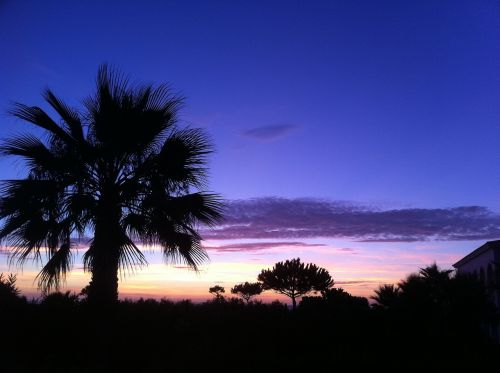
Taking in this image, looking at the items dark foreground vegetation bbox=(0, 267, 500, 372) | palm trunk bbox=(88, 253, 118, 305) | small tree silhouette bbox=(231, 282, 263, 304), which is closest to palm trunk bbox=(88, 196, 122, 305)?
palm trunk bbox=(88, 253, 118, 305)

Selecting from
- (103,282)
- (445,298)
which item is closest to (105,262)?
(103,282)

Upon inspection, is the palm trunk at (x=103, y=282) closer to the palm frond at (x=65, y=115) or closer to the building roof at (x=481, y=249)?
the palm frond at (x=65, y=115)

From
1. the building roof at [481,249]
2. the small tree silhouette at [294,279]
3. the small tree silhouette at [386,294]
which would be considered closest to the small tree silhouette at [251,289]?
Answer: the small tree silhouette at [294,279]

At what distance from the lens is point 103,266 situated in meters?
10.1

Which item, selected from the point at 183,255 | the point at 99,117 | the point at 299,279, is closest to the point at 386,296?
the point at 183,255

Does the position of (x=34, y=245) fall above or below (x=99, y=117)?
below

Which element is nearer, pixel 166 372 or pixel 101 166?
pixel 166 372

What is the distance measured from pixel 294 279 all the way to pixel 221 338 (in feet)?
85.5

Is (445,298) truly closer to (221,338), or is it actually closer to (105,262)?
(221,338)

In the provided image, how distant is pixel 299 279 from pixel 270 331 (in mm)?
25936

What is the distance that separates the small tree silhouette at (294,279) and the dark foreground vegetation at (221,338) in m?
23.1

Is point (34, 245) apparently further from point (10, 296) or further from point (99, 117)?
point (99, 117)

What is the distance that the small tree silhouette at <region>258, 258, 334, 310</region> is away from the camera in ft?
108

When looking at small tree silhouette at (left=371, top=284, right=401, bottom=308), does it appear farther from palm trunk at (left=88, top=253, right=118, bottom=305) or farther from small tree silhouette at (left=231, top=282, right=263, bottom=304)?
small tree silhouette at (left=231, top=282, right=263, bottom=304)
